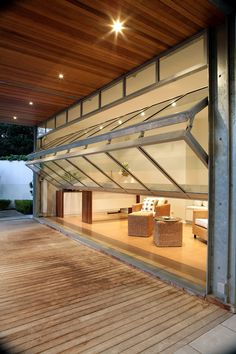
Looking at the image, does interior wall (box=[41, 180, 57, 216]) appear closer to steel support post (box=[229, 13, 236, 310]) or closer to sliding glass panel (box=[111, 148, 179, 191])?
sliding glass panel (box=[111, 148, 179, 191])

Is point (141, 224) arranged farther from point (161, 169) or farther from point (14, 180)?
point (14, 180)

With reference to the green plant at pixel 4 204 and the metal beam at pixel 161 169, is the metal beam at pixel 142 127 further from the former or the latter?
the green plant at pixel 4 204

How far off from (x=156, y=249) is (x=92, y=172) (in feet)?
7.44

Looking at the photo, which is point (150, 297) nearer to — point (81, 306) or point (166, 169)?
point (81, 306)

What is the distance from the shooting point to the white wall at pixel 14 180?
468 inches

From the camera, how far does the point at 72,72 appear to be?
452cm

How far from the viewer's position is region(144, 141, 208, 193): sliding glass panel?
3.45 meters

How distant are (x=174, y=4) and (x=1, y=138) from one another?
1773cm

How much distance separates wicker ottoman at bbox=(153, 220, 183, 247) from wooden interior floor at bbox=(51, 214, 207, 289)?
13cm

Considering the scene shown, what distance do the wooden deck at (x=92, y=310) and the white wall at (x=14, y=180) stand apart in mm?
8044

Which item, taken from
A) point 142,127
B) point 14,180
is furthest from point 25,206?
point 142,127

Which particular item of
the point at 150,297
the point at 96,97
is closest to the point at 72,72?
the point at 96,97

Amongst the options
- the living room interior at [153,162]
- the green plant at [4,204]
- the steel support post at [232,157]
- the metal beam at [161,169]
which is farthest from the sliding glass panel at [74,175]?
the green plant at [4,204]

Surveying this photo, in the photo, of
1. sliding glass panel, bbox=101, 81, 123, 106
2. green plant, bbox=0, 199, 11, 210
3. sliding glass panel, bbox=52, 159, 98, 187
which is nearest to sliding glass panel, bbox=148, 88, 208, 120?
sliding glass panel, bbox=101, 81, 123, 106
